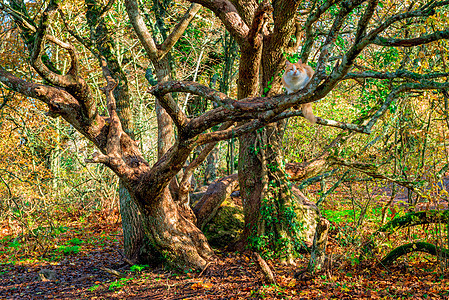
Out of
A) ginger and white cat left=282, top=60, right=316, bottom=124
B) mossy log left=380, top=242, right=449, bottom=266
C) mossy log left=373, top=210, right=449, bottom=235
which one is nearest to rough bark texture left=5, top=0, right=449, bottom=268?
ginger and white cat left=282, top=60, right=316, bottom=124

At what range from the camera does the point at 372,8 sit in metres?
3.04

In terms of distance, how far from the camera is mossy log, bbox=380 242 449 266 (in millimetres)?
4738

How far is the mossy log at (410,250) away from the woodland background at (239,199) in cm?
8

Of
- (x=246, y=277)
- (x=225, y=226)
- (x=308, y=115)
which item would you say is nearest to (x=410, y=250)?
(x=246, y=277)

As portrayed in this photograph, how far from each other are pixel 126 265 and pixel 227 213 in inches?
88.3

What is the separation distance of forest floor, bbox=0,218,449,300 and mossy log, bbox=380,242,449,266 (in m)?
0.13

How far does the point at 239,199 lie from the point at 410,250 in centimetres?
377

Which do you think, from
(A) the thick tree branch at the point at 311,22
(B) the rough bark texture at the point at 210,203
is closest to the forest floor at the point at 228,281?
(B) the rough bark texture at the point at 210,203

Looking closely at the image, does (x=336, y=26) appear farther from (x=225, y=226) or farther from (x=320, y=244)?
(x=225, y=226)

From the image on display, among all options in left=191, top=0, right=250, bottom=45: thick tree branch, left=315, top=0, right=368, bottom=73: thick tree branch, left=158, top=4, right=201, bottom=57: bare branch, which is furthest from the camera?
left=158, top=4, right=201, bottom=57: bare branch

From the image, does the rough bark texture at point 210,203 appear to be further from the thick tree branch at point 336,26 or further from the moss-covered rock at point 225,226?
the thick tree branch at point 336,26

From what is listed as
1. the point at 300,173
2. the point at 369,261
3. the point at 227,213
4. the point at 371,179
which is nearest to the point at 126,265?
the point at 227,213

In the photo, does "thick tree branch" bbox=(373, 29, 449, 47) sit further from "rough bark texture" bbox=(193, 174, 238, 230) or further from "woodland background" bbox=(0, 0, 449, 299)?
"rough bark texture" bbox=(193, 174, 238, 230)

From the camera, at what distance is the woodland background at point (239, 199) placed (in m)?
4.81
